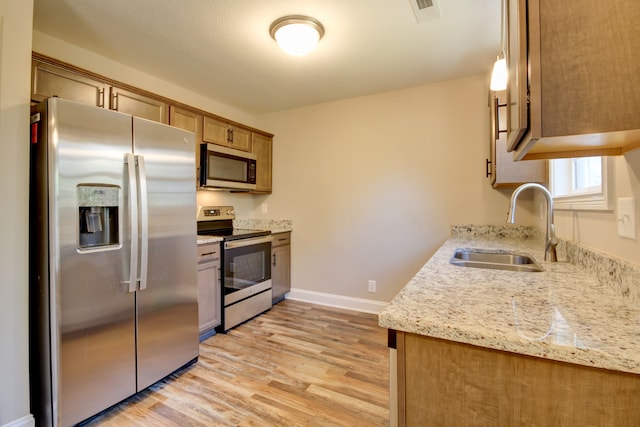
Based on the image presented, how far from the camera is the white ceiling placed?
1816 mm

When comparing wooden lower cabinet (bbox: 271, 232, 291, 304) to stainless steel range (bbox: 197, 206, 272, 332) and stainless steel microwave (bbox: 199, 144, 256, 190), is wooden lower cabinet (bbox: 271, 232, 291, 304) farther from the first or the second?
stainless steel microwave (bbox: 199, 144, 256, 190)

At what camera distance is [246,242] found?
9.48 feet

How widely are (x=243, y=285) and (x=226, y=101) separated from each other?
6.96ft

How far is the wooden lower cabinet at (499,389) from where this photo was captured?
0.59m

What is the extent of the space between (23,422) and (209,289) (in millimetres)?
1252

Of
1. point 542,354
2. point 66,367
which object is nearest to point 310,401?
point 66,367

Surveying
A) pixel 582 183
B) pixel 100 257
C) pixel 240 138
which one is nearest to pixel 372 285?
pixel 582 183

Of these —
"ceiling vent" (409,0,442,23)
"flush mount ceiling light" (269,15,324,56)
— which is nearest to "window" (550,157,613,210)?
"ceiling vent" (409,0,442,23)

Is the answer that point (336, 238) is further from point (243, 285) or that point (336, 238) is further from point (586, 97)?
point (586, 97)

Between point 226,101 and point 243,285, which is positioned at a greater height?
point 226,101

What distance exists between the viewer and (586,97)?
661 millimetres

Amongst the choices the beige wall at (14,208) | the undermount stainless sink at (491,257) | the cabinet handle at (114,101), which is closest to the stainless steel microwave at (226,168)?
the cabinet handle at (114,101)

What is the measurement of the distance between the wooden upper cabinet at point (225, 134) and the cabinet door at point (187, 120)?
0.06 metres

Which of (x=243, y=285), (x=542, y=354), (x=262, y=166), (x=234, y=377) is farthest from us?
(x=262, y=166)
